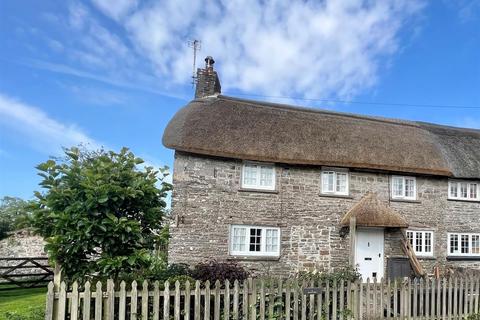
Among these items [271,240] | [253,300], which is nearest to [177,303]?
[253,300]

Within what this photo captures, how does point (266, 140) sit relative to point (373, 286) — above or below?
above

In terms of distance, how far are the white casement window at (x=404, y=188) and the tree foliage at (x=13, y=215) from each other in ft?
45.6

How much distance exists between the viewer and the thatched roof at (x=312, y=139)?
1464 centimetres

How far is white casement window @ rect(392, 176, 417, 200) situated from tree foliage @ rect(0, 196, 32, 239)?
13884 mm

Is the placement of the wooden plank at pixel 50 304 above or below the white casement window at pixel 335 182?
Result: below

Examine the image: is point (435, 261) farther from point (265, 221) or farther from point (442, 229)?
point (265, 221)

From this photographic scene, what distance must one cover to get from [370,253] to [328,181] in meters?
3.40

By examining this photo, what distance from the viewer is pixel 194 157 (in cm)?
1437

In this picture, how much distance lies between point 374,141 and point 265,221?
6.32 metres

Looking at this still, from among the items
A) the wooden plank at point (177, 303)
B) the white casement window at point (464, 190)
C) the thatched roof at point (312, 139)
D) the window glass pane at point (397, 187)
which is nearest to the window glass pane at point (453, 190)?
the white casement window at point (464, 190)

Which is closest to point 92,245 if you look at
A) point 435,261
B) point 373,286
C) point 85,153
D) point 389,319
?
point 373,286

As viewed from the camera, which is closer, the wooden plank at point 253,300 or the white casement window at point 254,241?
the wooden plank at point 253,300

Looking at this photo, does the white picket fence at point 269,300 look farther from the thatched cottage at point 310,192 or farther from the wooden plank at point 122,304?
the thatched cottage at point 310,192

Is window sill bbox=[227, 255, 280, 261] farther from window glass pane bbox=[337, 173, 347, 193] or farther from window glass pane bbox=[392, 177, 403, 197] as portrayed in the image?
window glass pane bbox=[392, 177, 403, 197]
